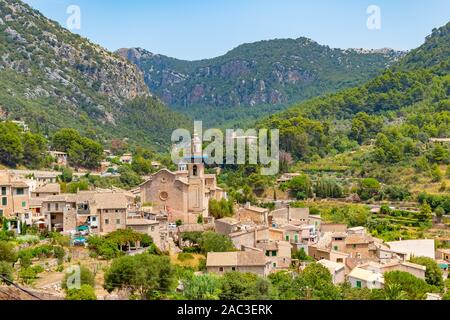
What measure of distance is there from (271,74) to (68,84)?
68.4 metres

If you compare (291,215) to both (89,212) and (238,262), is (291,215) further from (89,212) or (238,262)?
(89,212)

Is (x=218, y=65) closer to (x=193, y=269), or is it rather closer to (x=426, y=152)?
(x=426, y=152)

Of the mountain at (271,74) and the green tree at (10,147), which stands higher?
the mountain at (271,74)

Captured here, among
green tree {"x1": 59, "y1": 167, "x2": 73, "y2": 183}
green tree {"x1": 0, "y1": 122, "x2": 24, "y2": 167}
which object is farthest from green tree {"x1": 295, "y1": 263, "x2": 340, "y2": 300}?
green tree {"x1": 0, "y1": 122, "x2": 24, "y2": 167}

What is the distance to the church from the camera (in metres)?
A: 23.4

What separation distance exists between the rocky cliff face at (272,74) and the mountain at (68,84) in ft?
149

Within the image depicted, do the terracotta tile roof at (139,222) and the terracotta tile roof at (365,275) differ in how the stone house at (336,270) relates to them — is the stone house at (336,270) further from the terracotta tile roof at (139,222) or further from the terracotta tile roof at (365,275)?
the terracotta tile roof at (139,222)

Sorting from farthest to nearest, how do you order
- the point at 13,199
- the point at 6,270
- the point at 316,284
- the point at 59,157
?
the point at 59,157, the point at 13,199, the point at 316,284, the point at 6,270

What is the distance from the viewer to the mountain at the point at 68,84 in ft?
187

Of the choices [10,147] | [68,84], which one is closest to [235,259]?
[10,147]

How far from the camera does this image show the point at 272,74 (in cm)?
12538

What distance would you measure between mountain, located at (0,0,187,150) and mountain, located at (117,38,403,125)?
43499 millimetres

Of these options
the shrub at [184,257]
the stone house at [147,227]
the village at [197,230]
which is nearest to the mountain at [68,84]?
the village at [197,230]
